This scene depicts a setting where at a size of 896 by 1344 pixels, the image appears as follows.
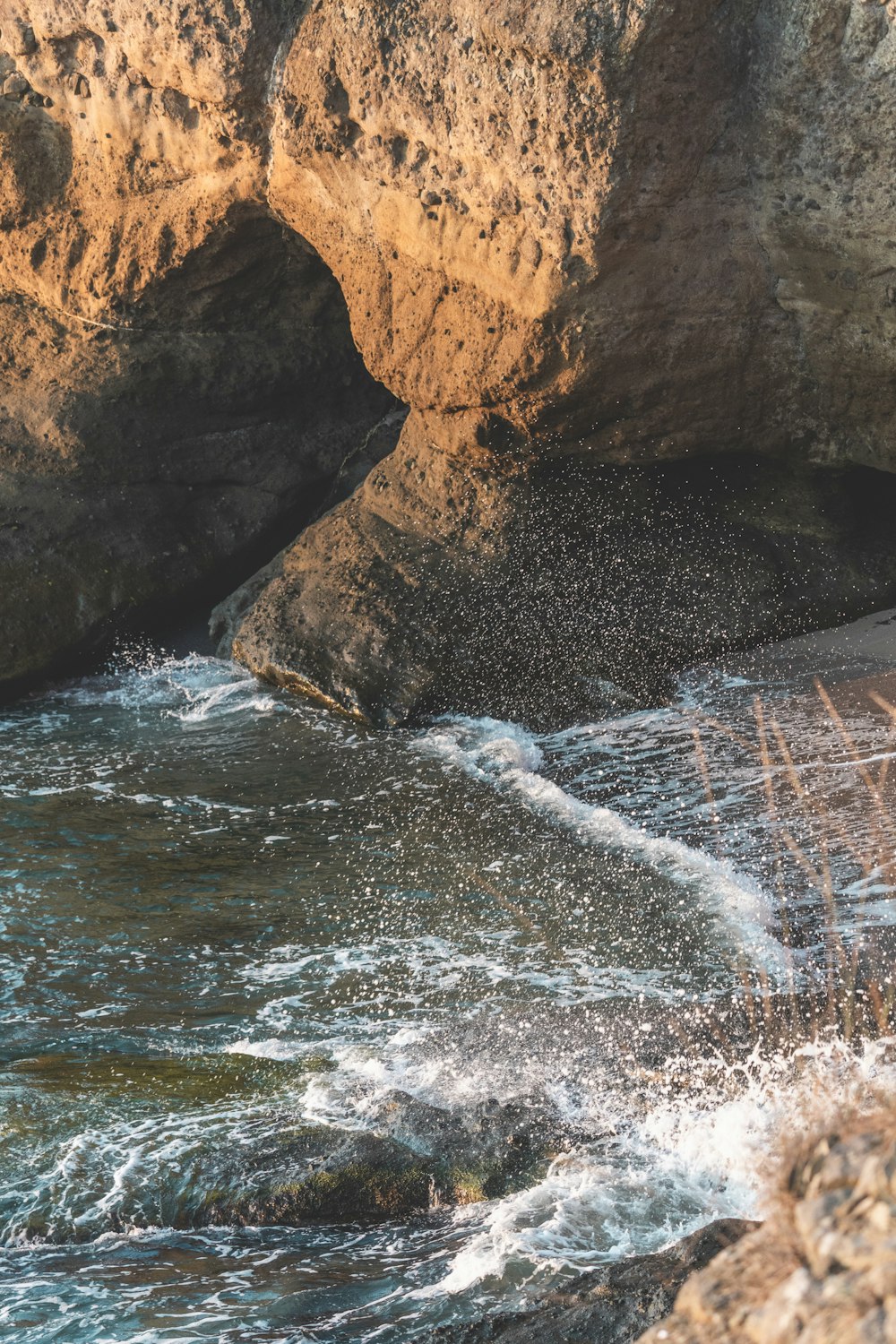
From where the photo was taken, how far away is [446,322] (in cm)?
709

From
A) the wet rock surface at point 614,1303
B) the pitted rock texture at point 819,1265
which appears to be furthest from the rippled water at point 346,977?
the pitted rock texture at point 819,1265

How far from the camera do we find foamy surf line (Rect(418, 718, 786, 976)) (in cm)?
486

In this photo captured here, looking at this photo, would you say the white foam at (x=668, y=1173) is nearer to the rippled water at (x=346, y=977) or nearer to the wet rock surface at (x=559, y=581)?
the rippled water at (x=346, y=977)

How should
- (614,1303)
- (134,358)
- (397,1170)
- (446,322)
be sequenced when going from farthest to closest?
(134,358) < (446,322) < (397,1170) < (614,1303)

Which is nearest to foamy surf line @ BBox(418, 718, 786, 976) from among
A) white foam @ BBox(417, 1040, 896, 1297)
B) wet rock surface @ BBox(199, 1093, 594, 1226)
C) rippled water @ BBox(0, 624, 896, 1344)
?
rippled water @ BBox(0, 624, 896, 1344)

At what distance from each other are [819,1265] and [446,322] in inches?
240

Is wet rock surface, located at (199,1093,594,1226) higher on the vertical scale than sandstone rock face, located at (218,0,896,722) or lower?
lower

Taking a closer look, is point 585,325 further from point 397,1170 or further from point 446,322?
point 397,1170

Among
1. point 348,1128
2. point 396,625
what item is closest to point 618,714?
point 396,625

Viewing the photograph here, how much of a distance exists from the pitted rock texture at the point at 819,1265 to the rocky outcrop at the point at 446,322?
533 centimetres

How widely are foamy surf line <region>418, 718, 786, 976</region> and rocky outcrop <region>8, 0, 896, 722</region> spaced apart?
31 cm

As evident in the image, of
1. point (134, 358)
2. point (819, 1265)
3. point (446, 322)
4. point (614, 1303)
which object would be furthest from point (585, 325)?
point (819, 1265)

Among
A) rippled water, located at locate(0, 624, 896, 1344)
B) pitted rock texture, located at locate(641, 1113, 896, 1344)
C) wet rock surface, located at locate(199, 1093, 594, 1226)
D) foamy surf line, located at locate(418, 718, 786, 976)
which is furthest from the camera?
foamy surf line, located at locate(418, 718, 786, 976)

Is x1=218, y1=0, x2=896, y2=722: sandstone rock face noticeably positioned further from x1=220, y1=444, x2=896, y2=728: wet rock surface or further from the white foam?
the white foam
